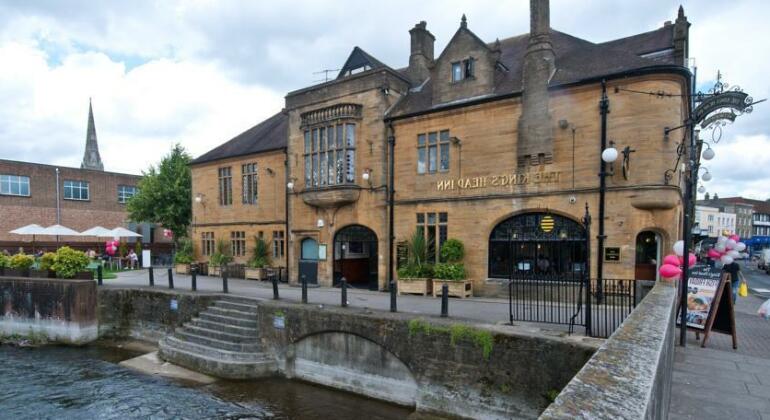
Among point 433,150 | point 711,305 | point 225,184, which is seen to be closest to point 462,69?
point 433,150

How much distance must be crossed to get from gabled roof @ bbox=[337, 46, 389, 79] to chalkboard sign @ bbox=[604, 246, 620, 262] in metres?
12.2

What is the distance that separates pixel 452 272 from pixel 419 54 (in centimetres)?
1029

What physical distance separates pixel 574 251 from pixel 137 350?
14.8m

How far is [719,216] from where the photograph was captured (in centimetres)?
6481

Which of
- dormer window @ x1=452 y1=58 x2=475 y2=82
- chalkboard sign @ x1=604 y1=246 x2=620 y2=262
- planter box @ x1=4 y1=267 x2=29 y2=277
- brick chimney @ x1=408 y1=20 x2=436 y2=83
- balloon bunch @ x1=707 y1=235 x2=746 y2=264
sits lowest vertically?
planter box @ x1=4 y1=267 x2=29 y2=277

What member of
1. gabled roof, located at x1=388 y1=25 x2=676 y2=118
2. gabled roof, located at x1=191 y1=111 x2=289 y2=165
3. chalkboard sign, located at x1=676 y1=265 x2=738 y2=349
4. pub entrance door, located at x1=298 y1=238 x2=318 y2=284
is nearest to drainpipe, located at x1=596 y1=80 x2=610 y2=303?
gabled roof, located at x1=388 y1=25 x2=676 y2=118

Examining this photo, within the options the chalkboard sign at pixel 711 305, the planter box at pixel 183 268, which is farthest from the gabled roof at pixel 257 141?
the chalkboard sign at pixel 711 305

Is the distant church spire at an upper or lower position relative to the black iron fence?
upper

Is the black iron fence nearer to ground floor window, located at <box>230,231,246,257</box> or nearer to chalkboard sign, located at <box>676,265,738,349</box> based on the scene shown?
chalkboard sign, located at <box>676,265,738,349</box>

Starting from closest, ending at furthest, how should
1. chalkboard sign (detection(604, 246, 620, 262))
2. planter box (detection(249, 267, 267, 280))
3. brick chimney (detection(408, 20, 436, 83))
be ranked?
1. chalkboard sign (detection(604, 246, 620, 262))
2. brick chimney (detection(408, 20, 436, 83))
3. planter box (detection(249, 267, 267, 280))

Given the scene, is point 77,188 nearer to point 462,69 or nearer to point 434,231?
point 434,231

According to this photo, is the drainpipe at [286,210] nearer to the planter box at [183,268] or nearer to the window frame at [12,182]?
the planter box at [183,268]

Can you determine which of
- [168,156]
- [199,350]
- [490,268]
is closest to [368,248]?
[490,268]

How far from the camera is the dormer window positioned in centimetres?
1427
